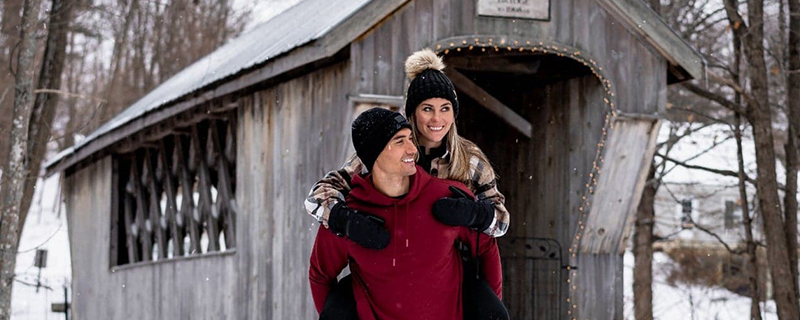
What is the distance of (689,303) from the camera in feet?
56.4

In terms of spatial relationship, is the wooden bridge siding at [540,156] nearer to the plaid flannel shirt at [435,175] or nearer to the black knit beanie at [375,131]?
the plaid flannel shirt at [435,175]

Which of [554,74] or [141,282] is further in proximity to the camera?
[141,282]

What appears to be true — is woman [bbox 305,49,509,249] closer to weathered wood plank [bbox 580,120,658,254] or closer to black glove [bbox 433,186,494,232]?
black glove [bbox 433,186,494,232]

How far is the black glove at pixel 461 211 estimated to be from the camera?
3453 millimetres

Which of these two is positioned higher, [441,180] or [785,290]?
[441,180]

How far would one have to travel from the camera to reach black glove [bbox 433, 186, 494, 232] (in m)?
3.45

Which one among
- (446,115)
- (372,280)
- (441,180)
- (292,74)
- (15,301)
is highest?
(292,74)

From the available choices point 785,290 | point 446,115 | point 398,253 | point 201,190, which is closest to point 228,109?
point 201,190

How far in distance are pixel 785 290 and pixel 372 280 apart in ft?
27.9

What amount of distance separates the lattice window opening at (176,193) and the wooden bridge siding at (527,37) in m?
2.40

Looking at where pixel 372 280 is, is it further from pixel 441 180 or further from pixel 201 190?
pixel 201 190

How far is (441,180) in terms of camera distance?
145 inches

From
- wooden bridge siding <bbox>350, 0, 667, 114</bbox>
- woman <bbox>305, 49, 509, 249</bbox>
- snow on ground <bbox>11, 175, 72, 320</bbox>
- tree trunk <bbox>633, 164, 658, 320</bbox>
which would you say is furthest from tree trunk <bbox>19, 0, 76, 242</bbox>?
woman <bbox>305, 49, 509, 249</bbox>

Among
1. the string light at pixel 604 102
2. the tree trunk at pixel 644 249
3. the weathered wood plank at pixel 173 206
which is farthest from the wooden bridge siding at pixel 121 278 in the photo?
the tree trunk at pixel 644 249
